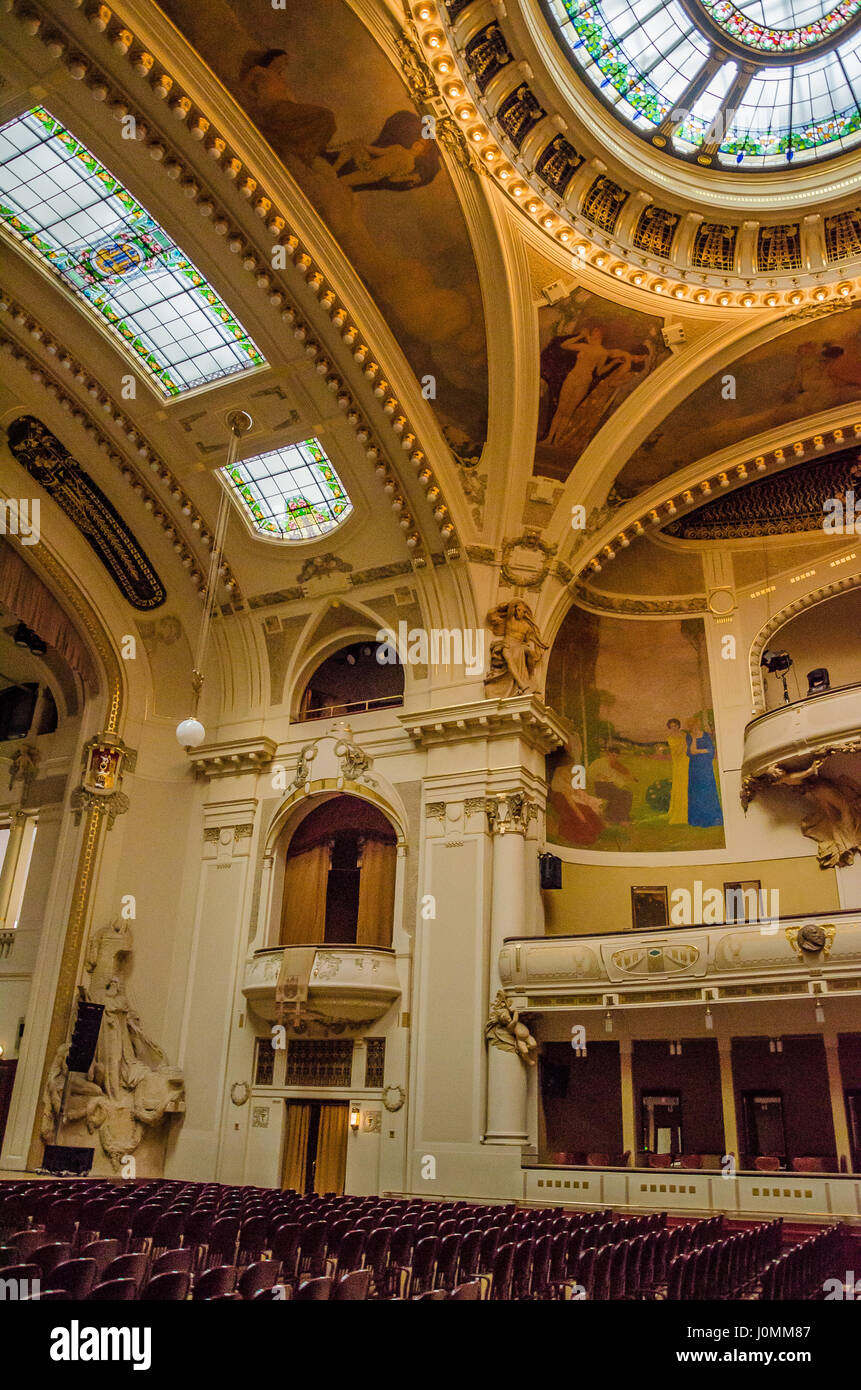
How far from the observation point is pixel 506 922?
15.1 metres

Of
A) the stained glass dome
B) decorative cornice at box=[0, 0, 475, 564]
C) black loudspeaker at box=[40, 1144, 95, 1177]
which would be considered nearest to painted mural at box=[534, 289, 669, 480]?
decorative cornice at box=[0, 0, 475, 564]

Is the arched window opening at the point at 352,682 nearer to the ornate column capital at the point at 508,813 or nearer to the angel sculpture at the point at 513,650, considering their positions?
the angel sculpture at the point at 513,650

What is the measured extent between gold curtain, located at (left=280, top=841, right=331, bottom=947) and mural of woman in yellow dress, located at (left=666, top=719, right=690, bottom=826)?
6.34 metres

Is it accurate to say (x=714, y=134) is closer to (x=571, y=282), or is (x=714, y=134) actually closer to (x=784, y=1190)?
(x=571, y=282)

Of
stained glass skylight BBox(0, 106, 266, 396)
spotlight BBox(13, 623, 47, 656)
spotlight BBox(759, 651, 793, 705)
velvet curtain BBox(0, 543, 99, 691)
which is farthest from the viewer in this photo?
spotlight BBox(13, 623, 47, 656)

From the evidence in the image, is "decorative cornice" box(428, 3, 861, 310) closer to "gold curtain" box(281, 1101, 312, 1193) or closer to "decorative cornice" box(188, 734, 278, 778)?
"decorative cornice" box(188, 734, 278, 778)

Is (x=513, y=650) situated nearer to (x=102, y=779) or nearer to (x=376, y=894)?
(x=376, y=894)

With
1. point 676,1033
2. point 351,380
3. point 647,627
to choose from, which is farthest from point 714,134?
point 676,1033

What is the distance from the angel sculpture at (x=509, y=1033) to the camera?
14.2 meters

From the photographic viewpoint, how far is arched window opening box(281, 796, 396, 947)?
16.9 meters

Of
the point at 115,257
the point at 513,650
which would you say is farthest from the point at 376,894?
the point at 115,257

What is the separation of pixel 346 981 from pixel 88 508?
33.2ft

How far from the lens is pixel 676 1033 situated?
48.0ft

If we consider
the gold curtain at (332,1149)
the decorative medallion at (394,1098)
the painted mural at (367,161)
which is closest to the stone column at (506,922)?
the decorative medallion at (394,1098)
